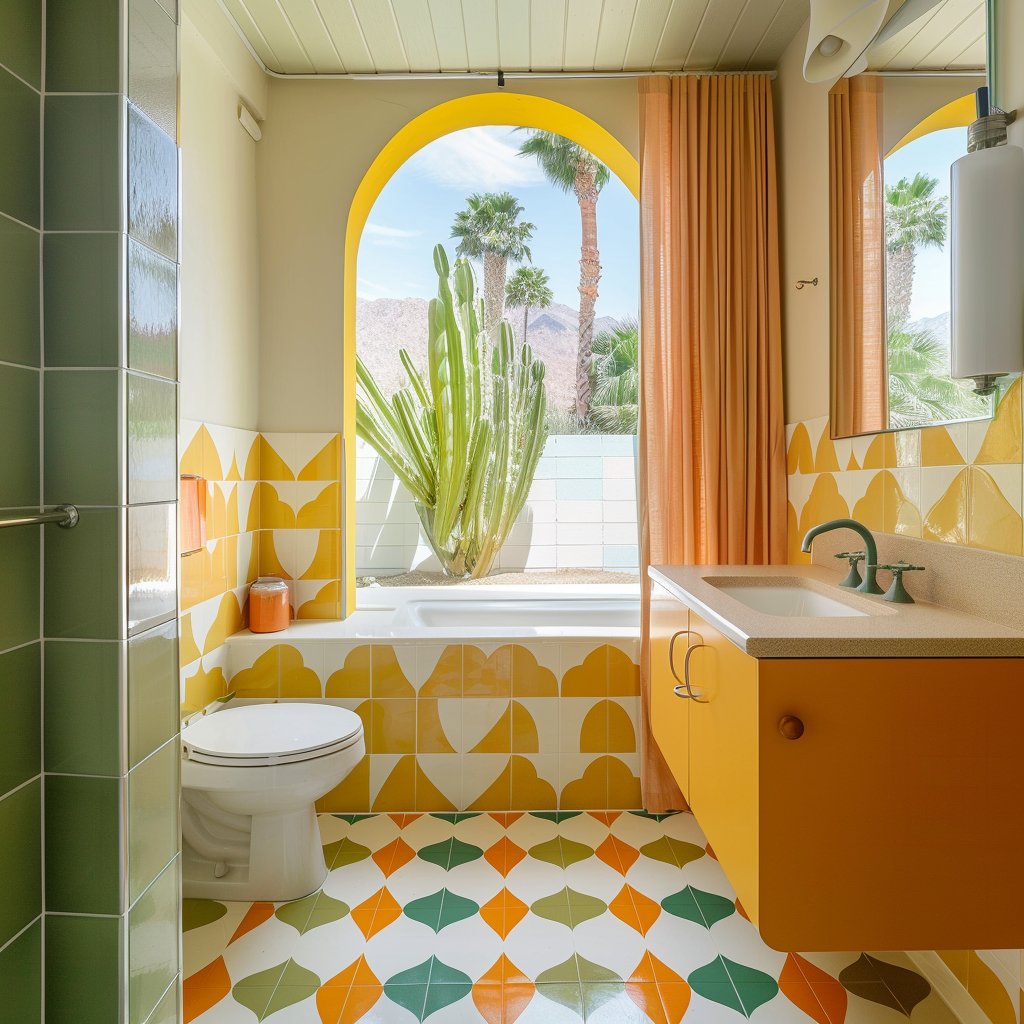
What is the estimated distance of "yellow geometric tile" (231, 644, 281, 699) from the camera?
2.33 meters

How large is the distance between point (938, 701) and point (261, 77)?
2.81 m

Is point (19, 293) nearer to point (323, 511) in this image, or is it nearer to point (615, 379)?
point (323, 511)

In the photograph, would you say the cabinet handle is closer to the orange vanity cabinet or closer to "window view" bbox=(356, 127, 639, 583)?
the orange vanity cabinet

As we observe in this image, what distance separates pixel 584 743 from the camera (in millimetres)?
2324

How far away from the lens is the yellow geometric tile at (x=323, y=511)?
103 inches

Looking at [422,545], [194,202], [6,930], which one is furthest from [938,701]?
[422,545]

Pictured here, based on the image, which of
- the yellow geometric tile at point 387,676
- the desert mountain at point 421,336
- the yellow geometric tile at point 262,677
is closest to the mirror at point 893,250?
the yellow geometric tile at point 387,676

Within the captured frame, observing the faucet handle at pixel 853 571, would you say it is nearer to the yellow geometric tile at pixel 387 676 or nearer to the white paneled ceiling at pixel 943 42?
the white paneled ceiling at pixel 943 42

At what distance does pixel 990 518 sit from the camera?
1309mm

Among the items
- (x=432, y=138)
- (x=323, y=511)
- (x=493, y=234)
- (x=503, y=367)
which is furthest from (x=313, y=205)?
(x=493, y=234)

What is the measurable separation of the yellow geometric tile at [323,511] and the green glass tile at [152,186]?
1.47 metres

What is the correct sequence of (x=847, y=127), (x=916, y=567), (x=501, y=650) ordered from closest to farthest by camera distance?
(x=916, y=567), (x=847, y=127), (x=501, y=650)

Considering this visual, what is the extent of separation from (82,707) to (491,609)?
1.94 meters

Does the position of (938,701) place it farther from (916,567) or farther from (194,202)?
(194,202)
